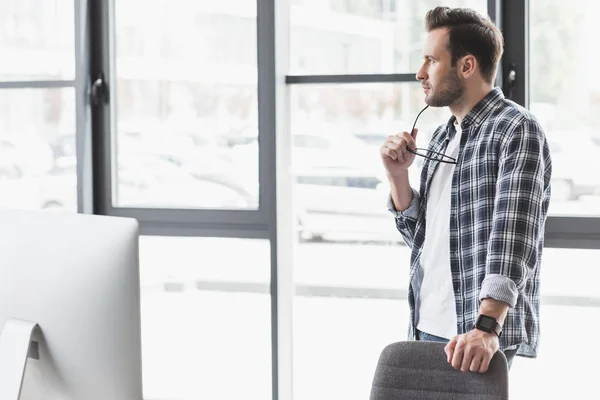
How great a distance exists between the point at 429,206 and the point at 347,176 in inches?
40.2

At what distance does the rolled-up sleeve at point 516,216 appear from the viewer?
1.84 metres

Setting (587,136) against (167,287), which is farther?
(167,287)

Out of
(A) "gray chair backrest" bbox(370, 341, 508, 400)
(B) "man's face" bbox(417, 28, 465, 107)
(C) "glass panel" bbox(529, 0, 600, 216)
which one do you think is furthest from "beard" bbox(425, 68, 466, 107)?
Answer: (C) "glass panel" bbox(529, 0, 600, 216)

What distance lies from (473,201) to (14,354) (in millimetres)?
1145

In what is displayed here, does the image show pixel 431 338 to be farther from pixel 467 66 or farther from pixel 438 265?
pixel 467 66

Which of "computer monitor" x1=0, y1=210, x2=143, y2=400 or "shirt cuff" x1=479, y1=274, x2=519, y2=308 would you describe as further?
"shirt cuff" x1=479, y1=274, x2=519, y2=308

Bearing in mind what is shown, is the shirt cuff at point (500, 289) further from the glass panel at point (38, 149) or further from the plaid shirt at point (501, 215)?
the glass panel at point (38, 149)

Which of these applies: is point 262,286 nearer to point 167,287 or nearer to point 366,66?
point 167,287

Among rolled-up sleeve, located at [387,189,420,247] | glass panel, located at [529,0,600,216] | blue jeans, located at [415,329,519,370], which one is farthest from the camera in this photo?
glass panel, located at [529,0,600,216]

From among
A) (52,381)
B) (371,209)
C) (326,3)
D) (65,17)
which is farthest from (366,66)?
(52,381)

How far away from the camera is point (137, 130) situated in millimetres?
3479

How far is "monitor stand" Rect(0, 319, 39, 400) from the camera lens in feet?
4.60

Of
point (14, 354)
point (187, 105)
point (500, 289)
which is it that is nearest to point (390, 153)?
point (500, 289)

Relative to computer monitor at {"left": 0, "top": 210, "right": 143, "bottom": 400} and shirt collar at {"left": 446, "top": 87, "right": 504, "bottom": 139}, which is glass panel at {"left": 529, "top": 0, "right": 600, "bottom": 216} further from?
computer monitor at {"left": 0, "top": 210, "right": 143, "bottom": 400}
